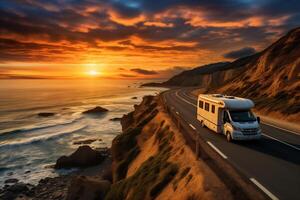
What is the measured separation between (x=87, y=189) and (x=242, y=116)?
13.0 m

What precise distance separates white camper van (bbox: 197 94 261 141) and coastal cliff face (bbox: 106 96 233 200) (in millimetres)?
3095

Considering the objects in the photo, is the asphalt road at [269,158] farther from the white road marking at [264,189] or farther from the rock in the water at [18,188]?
the rock in the water at [18,188]

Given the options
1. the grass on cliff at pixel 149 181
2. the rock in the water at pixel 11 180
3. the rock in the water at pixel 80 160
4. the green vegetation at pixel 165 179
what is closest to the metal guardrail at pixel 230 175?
the green vegetation at pixel 165 179

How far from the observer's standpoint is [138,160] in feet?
82.6

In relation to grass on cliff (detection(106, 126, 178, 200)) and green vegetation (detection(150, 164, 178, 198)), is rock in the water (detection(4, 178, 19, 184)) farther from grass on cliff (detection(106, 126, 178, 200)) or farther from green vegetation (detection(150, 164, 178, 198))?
Answer: green vegetation (detection(150, 164, 178, 198))

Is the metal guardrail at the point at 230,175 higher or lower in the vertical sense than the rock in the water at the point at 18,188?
higher

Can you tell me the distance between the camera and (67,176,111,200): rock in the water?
22.3 meters

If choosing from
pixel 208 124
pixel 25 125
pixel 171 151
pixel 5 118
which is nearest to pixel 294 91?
pixel 208 124

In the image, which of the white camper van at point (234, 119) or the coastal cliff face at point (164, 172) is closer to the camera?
the coastal cliff face at point (164, 172)

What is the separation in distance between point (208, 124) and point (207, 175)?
11554 mm

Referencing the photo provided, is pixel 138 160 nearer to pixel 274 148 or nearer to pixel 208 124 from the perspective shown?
pixel 208 124

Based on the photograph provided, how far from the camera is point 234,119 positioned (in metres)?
20.1

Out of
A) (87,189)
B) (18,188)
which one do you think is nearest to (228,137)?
(87,189)

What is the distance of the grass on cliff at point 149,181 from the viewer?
1553 cm
